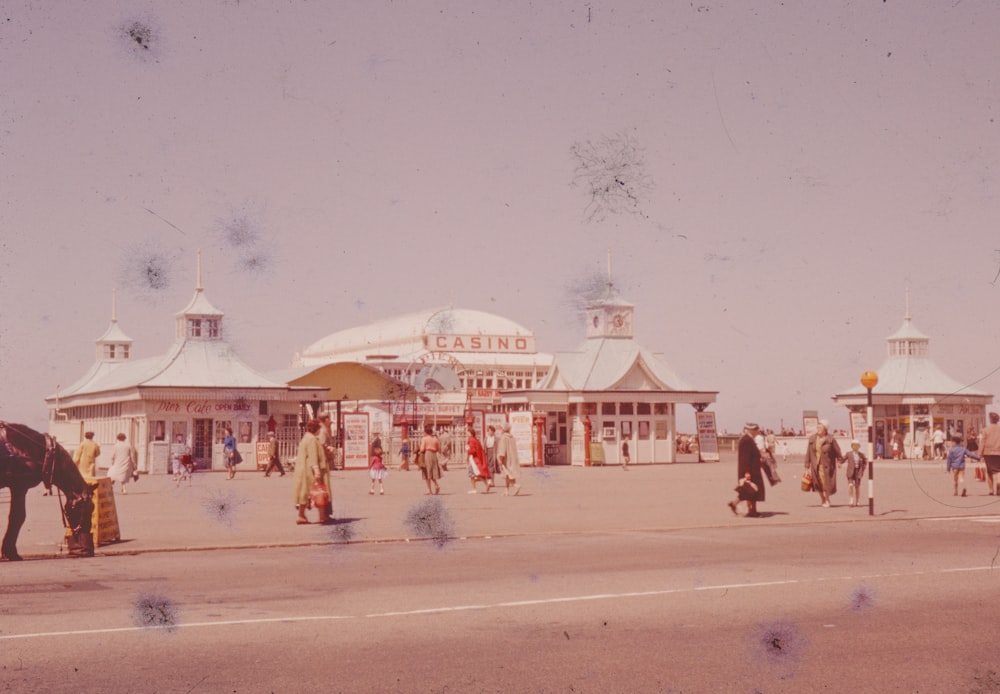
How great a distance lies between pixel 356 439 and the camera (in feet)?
160

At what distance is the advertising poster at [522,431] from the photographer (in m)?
51.3

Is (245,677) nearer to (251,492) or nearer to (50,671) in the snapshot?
(50,671)

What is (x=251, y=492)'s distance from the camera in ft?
110

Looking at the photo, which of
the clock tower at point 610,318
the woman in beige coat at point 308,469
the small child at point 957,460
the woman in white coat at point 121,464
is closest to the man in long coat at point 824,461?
the small child at point 957,460

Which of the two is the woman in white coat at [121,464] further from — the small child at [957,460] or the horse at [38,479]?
the small child at [957,460]

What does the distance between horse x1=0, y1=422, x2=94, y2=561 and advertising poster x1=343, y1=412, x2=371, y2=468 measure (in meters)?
31.8

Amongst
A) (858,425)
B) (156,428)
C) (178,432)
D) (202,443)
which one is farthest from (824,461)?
(156,428)

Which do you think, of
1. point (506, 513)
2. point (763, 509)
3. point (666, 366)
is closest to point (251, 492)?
point (506, 513)

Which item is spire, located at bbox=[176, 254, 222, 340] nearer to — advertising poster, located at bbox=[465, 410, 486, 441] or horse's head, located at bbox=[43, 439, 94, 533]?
advertising poster, located at bbox=[465, 410, 486, 441]

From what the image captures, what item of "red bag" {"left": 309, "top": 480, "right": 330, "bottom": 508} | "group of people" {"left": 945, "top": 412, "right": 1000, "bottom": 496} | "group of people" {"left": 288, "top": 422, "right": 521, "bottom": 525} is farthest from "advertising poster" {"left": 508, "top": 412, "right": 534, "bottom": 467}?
"red bag" {"left": 309, "top": 480, "right": 330, "bottom": 508}

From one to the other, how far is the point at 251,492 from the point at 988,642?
1027 inches

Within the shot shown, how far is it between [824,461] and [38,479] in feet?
47.8

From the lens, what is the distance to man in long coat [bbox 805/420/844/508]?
24.7m

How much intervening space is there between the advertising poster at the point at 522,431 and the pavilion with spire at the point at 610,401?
511 cm
